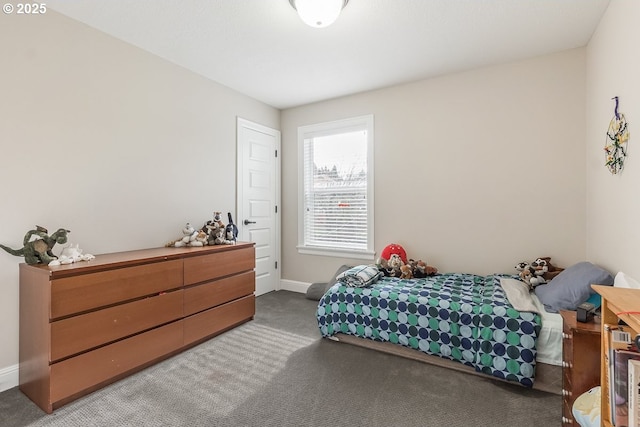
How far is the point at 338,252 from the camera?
13.2 feet

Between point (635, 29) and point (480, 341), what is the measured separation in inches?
81.7

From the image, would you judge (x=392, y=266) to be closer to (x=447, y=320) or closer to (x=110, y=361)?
(x=447, y=320)

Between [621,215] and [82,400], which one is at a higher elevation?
[621,215]

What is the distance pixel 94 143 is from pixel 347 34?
223 centimetres

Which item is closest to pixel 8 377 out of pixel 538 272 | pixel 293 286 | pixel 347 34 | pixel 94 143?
pixel 94 143

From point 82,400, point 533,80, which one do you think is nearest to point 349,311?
point 82,400

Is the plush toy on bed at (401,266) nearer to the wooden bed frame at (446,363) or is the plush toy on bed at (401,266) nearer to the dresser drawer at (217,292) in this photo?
the wooden bed frame at (446,363)

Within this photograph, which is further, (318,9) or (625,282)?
(318,9)

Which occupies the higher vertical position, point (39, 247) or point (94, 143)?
point (94, 143)

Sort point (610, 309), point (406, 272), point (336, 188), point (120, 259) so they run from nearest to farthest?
point (610, 309)
point (120, 259)
point (406, 272)
point (336, 188)

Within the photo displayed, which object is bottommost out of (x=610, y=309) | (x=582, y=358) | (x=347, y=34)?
(x=582, y=358)

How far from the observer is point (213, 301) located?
2.82m

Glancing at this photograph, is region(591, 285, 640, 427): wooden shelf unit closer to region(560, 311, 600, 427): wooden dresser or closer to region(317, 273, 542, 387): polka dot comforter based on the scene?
region(560, 311, 600, 427): wooden dresser

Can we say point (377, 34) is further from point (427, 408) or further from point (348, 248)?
point (427, 408)
